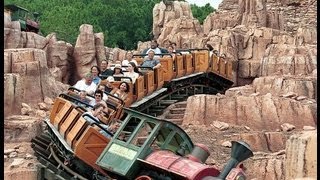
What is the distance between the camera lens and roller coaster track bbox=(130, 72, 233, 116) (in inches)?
468

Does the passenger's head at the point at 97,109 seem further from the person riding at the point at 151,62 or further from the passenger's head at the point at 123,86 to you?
the person riding at the point at 151,62

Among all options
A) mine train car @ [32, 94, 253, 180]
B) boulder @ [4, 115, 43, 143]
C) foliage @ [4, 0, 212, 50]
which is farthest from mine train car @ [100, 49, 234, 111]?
foliage @ [4, 0, 212, 50]

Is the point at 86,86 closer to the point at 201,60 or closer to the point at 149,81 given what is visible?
the point at 149,81

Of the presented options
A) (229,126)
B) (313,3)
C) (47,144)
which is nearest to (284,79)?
(229,126)

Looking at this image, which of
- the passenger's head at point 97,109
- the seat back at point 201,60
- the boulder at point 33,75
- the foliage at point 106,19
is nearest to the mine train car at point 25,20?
Answer: the boulder at point 33,75

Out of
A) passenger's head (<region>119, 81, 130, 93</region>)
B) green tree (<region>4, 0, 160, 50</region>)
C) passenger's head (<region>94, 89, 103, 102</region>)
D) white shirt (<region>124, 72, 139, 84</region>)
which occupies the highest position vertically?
passenger's head (<region>94, 89, 103, 102</region>)

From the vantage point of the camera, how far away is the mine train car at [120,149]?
6219 mm

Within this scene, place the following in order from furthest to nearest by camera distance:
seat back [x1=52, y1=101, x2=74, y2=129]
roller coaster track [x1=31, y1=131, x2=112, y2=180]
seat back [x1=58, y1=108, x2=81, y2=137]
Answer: seat back [x1=52, y1=101, x2=74, y2=129]
seat back [x1=58, y1=108, x2=81, y2=137]
roller coaster track [x1=31, y1=131, x2=112, y2=180]

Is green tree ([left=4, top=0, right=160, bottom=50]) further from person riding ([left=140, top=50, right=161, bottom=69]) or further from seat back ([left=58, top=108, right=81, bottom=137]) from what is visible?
seat back ([left=58, top=108, right=81, bottom=137])

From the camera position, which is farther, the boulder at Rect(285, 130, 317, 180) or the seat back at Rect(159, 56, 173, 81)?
the seat back at Rect(159, 56, 173, 81)

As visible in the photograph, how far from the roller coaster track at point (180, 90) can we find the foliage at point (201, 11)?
1104 inches

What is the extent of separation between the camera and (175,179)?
6289 millimetres

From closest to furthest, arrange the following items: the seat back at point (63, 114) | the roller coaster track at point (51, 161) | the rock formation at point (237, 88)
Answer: the roller coaster track at point (51, 161) → the rock formation at point (237, 88) → the seat back at point (63, 114)
